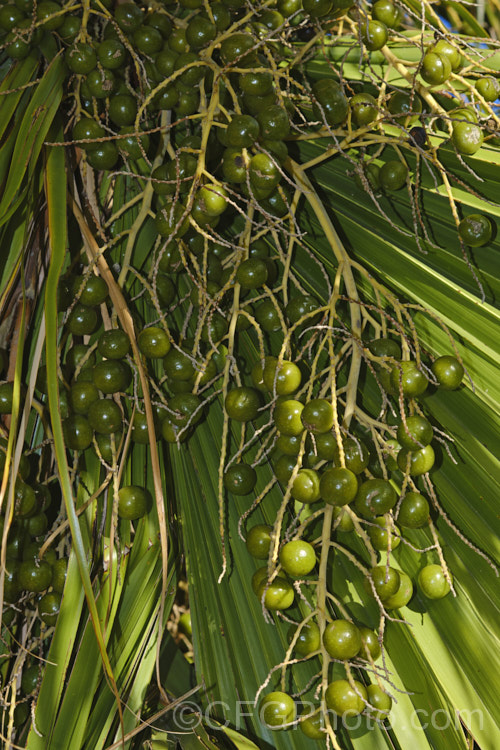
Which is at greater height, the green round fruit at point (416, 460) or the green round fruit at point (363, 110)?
the green round fruit at point (363, 110)

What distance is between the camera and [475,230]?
764 mm

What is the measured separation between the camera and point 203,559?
898 mm

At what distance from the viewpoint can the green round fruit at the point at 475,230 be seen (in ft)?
2.51

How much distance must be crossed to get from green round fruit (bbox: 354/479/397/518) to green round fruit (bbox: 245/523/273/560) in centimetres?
13

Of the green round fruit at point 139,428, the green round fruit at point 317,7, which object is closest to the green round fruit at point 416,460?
the green round fruit at point 139,428

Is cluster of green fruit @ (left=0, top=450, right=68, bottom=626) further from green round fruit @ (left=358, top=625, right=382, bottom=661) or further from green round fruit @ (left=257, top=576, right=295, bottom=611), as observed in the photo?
green round fruit @ (left=358, top=625, right=382, bottom=661)

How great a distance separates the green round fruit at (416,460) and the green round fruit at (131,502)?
0.36 meters

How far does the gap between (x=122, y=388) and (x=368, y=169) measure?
46 centimetres

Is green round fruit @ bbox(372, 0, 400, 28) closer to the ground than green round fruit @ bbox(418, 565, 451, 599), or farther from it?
farther from it

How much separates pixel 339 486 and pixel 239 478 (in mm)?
175

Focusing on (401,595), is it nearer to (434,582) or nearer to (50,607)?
(434,582)

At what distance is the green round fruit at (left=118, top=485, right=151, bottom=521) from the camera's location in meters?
0.86

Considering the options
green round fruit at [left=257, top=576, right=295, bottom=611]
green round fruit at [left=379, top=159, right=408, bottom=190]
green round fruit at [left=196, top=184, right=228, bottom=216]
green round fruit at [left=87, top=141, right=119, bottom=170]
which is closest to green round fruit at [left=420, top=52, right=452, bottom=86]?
green round fruit at [left=379, top=159, right=408, bottom=190]

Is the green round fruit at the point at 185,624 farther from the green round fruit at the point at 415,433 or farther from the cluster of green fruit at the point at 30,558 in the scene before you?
the green round fruit at the point at 415,433
